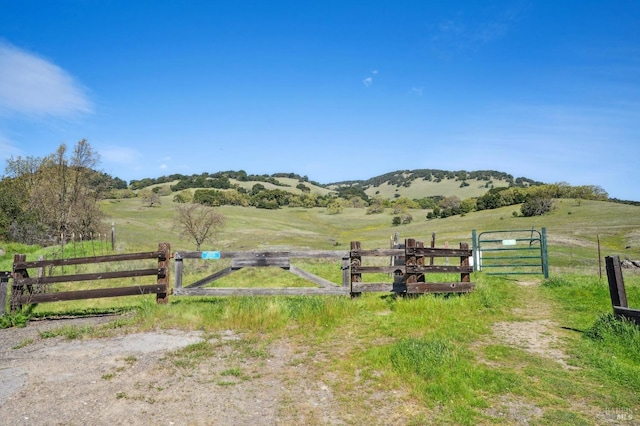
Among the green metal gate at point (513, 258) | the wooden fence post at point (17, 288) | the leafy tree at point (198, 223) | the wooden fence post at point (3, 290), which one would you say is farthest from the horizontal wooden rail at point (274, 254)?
the leafy tree at point (198, 223)

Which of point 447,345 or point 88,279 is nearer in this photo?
point 447,345

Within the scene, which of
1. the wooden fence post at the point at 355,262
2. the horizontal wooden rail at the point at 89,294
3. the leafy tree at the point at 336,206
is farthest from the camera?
the leafy tree at the point at 336,206

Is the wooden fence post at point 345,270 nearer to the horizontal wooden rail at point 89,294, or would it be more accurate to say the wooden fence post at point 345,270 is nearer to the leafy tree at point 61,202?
the horizontal wooden rail at point 89,294

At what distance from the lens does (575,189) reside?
3044 inches

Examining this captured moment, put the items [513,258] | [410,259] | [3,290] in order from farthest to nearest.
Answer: [513,258] → [410,259] → [3,290]

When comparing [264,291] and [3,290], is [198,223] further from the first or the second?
[264,291]

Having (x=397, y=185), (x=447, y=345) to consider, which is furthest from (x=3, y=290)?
(x=397, y=185)

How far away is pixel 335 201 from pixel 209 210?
2614 inches

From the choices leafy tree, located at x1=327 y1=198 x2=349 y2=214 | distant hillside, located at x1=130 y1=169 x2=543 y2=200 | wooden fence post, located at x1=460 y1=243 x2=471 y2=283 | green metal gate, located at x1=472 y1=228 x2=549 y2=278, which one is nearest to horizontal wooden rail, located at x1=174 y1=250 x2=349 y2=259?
wooden fence post, located at x1=460 y1=243 x2=471 y2=283

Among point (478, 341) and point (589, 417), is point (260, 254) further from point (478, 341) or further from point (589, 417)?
point (589, 417)

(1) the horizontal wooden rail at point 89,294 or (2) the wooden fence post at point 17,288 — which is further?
(2) the wooden fence post at point 17,288

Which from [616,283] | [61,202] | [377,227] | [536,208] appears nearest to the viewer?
[616,283]

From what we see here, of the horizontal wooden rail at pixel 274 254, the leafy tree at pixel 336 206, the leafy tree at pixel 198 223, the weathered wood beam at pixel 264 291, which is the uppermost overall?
the leafy tree at pixel 336 206

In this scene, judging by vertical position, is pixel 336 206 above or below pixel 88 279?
above
